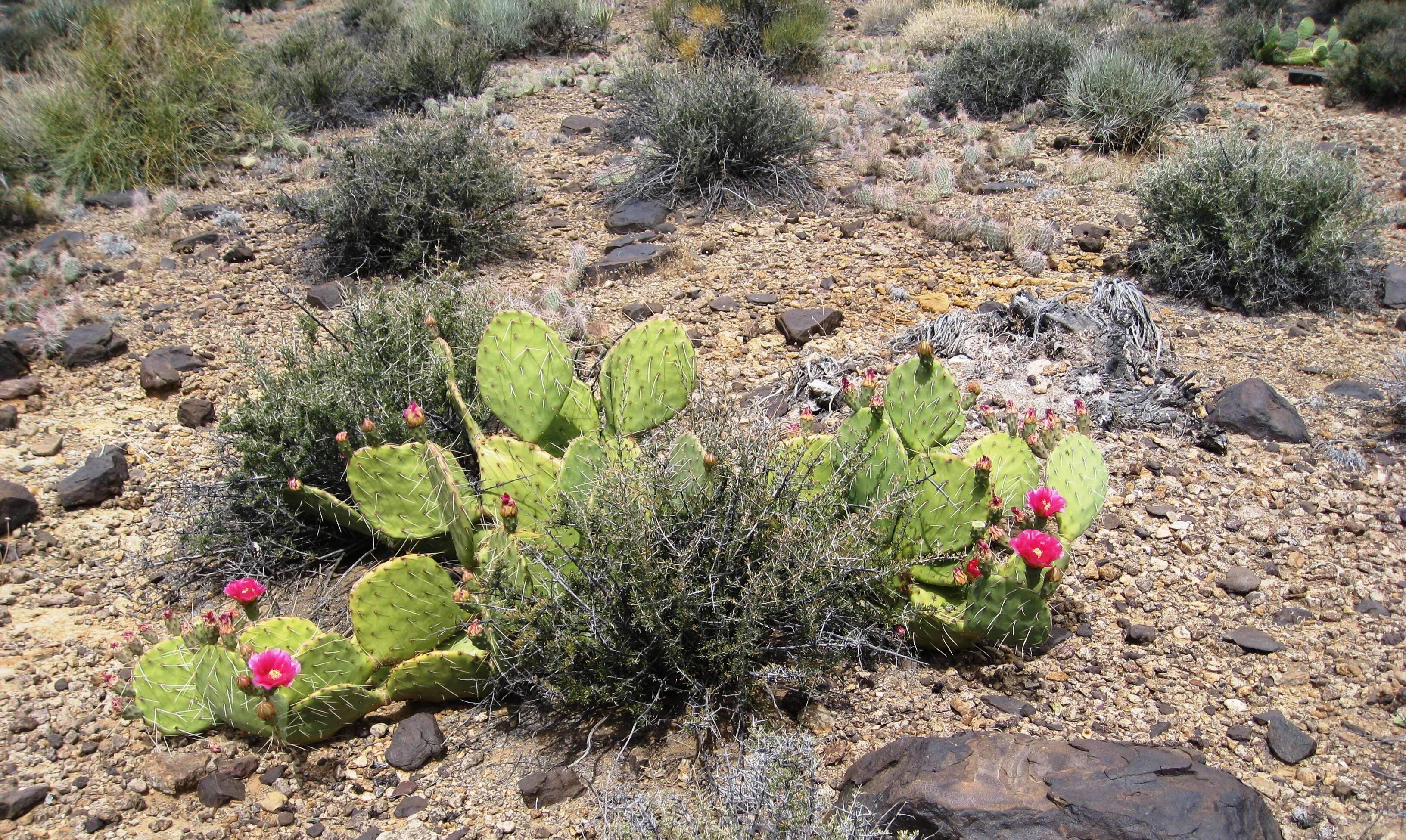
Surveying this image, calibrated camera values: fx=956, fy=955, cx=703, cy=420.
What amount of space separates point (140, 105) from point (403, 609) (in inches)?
A: 350

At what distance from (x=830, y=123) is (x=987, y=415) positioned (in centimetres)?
684

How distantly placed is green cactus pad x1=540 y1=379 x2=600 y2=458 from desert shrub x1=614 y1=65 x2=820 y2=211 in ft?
14.0

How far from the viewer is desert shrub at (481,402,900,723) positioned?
333 cm

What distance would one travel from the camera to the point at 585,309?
6.66m

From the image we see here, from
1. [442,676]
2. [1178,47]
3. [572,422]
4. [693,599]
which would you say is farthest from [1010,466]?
[1178,47]

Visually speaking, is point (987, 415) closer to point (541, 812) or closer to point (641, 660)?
point (641, 660)

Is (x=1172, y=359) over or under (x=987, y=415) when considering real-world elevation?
under

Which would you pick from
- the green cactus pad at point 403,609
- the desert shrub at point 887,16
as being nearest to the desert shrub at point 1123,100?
the desert shrub at point 887,16

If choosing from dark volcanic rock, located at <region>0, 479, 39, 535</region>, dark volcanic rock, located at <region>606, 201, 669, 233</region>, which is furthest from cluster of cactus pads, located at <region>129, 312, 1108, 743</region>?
dark volcanic rock, located at <region>606, 201, 669, 233</region>

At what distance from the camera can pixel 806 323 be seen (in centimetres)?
628

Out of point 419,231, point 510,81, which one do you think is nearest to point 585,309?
point 419,231

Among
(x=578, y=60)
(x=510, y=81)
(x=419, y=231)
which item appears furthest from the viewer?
(x=578, y=60)

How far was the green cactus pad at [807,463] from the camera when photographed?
371cm

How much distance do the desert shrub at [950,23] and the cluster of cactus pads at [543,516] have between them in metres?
10.6
